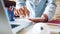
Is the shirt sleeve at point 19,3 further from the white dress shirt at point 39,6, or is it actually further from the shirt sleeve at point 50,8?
the shirt sleeve at point 50,8

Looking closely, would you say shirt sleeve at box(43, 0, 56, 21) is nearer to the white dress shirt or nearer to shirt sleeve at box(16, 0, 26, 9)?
the white dress shirt

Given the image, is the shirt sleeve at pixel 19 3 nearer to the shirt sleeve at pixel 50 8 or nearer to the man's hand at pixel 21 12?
the man's hand at pixel 21 12

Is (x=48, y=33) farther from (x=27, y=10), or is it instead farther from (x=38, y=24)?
(x=27, y=10)

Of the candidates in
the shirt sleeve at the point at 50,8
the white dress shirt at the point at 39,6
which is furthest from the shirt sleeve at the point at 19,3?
the shirt sleeve at the point at 50,8

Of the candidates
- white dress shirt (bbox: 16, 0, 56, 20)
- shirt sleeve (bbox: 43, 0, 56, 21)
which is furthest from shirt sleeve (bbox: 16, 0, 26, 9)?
shirt sleeve (bbox: 43, 0, 56, 21)

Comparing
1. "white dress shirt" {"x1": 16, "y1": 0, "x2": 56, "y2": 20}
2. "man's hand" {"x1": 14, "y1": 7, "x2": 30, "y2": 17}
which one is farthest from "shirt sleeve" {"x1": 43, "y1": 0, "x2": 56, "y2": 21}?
"man's hand" {"x1": 14, "y1": 7, "x2": 30, "y2": 17}

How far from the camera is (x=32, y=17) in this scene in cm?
120

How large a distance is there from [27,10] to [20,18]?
10cm

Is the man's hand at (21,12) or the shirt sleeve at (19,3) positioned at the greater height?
the shirt sleeve at (19,3)

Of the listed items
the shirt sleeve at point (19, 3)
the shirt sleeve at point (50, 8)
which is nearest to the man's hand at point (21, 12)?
the shirt sleeve at point (19, 3)

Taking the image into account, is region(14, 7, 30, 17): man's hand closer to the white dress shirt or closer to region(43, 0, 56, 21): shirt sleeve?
the white dress shirt

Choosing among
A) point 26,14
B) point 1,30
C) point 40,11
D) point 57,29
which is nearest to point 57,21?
point 57,29

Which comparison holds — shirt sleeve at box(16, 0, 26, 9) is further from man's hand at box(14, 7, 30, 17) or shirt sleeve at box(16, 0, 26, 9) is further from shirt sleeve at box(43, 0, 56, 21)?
shirt sleeve at box(43, 0, 56, 21)

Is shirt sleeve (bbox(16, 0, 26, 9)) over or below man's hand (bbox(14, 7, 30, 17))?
over
